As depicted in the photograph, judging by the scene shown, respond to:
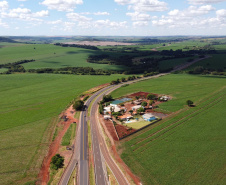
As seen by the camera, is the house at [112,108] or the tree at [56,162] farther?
the house at [112,108]

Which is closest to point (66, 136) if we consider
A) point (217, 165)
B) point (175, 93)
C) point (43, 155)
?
point (43, 155)

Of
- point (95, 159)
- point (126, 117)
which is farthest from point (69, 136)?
point (126, 117)

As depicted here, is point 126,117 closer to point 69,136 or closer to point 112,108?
point 112,108

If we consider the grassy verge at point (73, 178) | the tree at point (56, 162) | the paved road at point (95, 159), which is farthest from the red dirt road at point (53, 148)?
the grassy verge at point (73, 178)

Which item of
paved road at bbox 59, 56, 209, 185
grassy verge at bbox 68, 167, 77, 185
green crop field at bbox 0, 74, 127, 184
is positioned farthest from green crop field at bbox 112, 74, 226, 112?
grassy verge at bbox 68, 167, 77, 185

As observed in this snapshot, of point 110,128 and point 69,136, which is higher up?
point 110,128

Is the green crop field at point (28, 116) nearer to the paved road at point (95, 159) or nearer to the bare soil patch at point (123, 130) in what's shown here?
the paved road at point (95, 159)

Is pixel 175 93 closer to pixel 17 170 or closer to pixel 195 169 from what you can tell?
pixel 195 169
